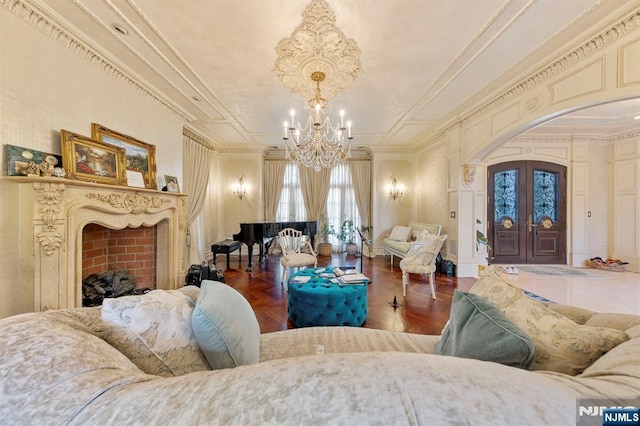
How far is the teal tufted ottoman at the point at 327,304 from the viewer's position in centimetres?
245

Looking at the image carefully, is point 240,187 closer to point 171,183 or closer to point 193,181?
point 193,181

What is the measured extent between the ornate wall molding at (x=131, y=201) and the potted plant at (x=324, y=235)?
4.10 m

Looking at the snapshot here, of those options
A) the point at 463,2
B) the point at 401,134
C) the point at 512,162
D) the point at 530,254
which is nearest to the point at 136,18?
the point at 463,2

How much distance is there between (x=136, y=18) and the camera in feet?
6.93

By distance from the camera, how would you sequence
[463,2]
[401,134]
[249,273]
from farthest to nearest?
[401,134]
[249,273]
[463,2]

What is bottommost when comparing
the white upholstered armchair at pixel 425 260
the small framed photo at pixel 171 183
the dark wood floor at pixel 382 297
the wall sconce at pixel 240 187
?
the dark wood floor at pixel 382 297

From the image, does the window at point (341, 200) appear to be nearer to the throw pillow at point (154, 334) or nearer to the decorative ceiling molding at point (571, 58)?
the decorative ceiling molding at point (571, 58)

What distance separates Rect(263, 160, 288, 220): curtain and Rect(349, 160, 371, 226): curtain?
202cm

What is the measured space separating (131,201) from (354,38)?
300 centimetres

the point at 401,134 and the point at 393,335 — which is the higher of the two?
the point at 401,134

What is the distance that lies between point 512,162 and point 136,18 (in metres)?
7.31

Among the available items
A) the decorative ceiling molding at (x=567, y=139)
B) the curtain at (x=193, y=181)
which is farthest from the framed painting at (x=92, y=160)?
the decorative ceiling molding at (x=567, y=139)

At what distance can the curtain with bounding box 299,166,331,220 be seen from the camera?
6719 mm

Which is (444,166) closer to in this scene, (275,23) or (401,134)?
(401,134)
